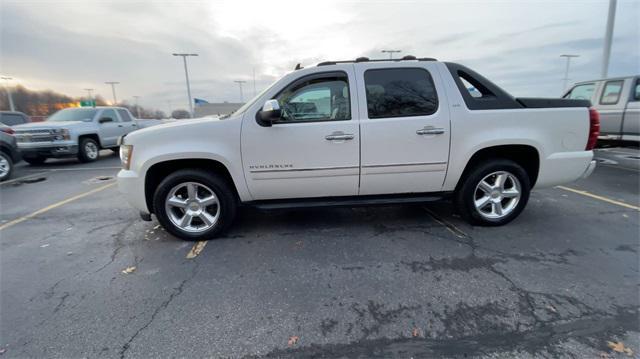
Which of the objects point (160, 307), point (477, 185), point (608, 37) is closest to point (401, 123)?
point (477, 185)

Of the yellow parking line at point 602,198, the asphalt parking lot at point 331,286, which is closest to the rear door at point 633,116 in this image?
the yellow parking line at point 602,198

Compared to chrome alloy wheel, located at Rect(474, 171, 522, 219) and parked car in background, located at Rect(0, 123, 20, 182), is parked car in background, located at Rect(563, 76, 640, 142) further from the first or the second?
parked car in background, located at Rect(0, 123, 20, 182)

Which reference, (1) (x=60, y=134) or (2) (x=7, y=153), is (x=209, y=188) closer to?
(2) (x=7, y=153)

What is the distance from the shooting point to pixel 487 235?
11.8 ft

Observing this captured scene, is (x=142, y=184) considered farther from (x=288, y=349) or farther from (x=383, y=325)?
(x=383, y=325)

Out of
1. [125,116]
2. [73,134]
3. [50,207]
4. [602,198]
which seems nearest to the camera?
[602,198]

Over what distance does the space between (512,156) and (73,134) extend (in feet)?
37.7

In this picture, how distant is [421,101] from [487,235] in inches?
71.0

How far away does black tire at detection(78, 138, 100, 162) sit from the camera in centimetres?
952

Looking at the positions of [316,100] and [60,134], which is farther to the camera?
[60,134]

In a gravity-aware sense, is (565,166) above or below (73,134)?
below

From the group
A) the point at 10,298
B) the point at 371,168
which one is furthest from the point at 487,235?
the point at 10,298

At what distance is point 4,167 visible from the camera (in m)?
7.44

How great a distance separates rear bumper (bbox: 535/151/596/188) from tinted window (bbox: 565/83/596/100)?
676 cm
